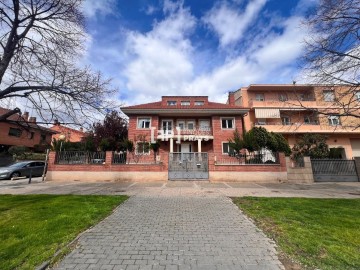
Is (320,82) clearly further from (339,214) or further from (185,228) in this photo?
(185,228)

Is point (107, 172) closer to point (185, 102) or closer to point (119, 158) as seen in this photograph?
point (119, 158)

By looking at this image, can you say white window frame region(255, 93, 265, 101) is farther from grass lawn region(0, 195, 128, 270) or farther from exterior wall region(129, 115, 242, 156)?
grass lawn region(0, 195, 128, 270)

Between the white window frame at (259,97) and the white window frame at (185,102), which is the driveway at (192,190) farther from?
the white window frame at (259,97)

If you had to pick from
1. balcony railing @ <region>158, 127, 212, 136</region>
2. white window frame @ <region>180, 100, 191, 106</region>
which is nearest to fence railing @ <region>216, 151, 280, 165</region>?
balcony railing @ <region>158, 127, 212, 136</region>

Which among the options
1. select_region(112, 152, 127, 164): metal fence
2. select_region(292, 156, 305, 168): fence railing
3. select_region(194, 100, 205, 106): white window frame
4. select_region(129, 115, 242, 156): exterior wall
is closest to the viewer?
select_region(112, 152, 127, 164): metal fence

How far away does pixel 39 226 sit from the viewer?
465 centimetres

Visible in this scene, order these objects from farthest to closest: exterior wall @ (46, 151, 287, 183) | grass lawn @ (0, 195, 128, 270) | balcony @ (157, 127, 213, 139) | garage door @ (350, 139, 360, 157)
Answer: garage door @ (350, 139, 360, 157)
balcony @ (157, 127, 213, 139)
exterior wall @ (46, 151, 287, 183)
grass lawn @ (0, 195, 128, 270)

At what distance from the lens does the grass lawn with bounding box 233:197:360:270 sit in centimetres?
324

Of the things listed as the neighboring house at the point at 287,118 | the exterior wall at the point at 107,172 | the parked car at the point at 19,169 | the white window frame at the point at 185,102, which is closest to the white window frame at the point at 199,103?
the white window frame at the point at 185,102

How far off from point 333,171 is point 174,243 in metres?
17.5

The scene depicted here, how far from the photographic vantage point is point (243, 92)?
95.5 feet

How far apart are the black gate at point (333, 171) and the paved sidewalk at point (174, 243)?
1350cm

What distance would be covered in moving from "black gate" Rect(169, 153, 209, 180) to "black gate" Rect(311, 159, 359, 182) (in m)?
8.95

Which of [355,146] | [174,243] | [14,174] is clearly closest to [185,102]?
[14,174]
